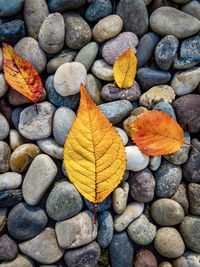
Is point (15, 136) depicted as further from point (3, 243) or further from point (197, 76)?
point (197, 76)

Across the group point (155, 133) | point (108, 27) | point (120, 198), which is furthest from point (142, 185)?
point (108, 27)

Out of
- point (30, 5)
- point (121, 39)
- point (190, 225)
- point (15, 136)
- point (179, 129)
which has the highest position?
point (30, 5)

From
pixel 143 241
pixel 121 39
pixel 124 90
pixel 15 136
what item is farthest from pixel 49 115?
pixel 143 241

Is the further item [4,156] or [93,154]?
[4,156]

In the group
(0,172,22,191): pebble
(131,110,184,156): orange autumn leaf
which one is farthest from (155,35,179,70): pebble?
(0,172,22,191): pebble

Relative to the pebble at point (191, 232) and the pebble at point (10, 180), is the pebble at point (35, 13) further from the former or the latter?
the pebble at point (191, 232)

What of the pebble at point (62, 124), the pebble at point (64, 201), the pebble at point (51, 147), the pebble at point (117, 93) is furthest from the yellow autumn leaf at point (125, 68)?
the pebble at point (64, 201)

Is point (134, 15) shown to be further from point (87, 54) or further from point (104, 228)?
point (104, 228)
